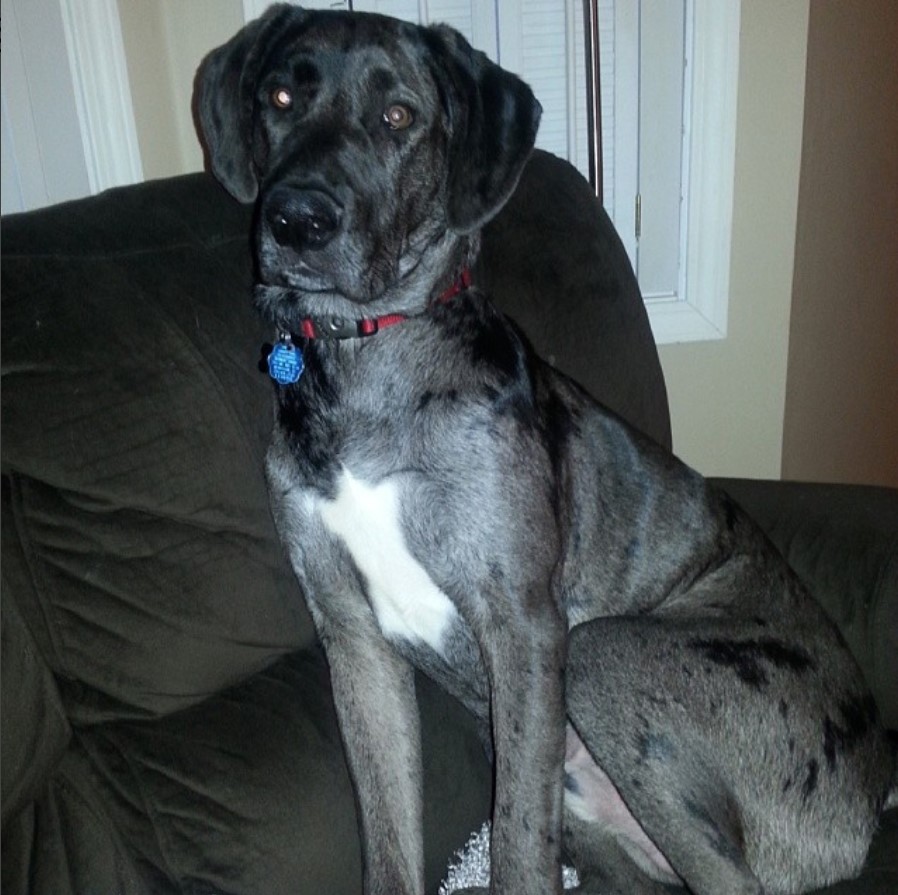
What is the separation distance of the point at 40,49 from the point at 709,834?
5.73 ft

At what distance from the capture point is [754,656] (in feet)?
5.44

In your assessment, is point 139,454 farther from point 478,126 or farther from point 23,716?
point 478,126

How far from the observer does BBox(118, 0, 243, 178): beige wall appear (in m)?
2.23

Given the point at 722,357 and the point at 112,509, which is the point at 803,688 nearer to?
the point at 112,509

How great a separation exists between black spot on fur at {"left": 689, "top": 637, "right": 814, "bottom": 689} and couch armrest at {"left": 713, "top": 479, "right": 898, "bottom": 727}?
45 centimetres

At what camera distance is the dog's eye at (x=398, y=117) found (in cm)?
→ 162

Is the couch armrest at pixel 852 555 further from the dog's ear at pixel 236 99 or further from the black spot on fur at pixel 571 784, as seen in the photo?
the dog's ear at pixel 236 99

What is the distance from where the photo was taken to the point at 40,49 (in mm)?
1765

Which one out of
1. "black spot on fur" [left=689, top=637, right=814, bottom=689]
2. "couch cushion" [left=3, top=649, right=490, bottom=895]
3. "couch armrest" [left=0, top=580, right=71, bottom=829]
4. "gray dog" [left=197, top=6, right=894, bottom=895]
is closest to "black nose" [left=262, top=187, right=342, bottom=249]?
"gray dog" [left=197, top=6, right=894, bottom=895]

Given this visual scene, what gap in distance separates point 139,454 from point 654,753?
920 mm

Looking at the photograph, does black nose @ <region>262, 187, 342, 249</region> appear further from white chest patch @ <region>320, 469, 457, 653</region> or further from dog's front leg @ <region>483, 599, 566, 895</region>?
dog's front leg @ <region>483, 599, 566, 895</region>

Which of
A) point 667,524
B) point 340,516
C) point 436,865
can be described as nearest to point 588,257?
point 667,524

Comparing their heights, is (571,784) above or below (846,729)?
below

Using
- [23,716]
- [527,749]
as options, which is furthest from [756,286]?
[23,716]
